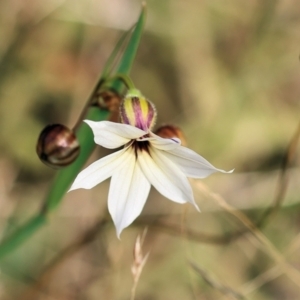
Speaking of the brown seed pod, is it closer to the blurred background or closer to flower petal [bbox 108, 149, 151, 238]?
flower petal [bbox 108, 149, 151, 238]

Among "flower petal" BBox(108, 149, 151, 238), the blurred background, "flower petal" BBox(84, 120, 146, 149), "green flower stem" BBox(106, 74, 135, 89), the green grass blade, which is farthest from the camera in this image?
the blurred background

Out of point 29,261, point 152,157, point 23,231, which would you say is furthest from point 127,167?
point 29,261

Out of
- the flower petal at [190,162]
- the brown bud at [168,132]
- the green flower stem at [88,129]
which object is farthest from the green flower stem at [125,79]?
the flower petal at [190,162]

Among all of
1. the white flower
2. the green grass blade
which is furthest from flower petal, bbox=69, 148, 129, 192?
the green grass blade

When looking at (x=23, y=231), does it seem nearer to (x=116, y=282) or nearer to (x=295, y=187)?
(x=116, y=282)

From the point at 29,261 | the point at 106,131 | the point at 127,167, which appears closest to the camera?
the point at 106,131
